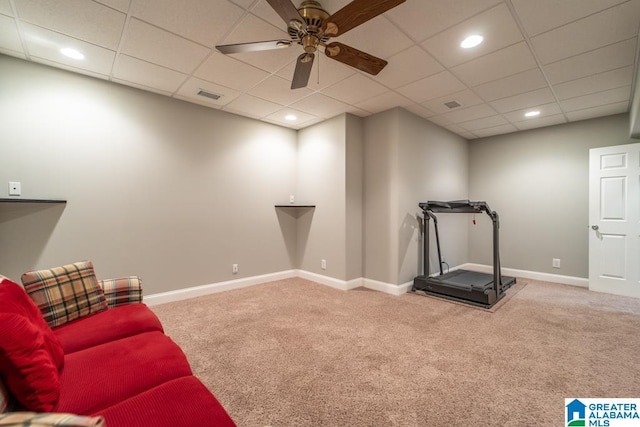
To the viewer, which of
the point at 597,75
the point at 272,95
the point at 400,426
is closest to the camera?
the point at 400,426

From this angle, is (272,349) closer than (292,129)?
Yes

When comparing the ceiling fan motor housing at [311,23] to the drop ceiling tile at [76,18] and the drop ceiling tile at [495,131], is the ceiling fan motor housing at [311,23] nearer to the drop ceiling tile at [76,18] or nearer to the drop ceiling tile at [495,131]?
the drop ceiling tile at [76,18]

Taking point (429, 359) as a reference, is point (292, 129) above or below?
above

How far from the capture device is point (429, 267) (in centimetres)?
434

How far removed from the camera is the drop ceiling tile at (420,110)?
3.86m

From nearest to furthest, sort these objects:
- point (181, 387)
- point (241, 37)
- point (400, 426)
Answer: point (181, 387) < point (400, 426) < point (241, 37)

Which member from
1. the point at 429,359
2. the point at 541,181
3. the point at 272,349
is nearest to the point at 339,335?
the point at 272,349

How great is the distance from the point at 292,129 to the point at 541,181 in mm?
4341

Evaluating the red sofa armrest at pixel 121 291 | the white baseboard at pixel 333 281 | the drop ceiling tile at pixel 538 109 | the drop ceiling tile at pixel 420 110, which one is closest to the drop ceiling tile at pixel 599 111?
the drop ceiling tile at pixel 538 109

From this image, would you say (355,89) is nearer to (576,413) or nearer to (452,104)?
(452,104)

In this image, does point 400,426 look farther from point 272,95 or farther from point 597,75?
point 597,75

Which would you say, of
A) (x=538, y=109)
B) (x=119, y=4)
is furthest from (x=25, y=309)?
(x=538, y=109)

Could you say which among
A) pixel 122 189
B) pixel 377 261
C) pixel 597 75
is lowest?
pixel 377 261

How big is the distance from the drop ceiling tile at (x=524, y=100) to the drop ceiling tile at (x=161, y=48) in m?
3.60
